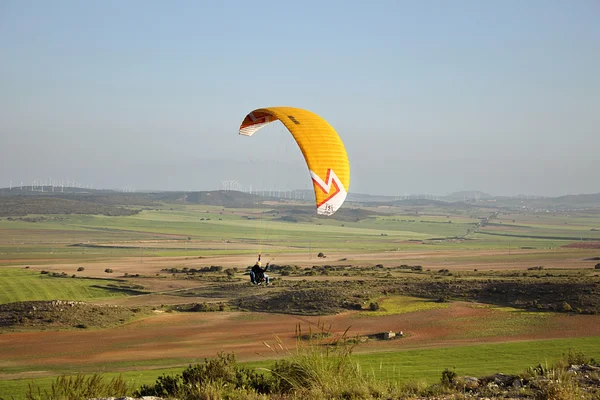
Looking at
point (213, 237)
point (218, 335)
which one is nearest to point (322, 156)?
point (218, 335)

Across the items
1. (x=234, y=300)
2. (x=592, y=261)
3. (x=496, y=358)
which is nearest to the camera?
(x=496, y=358)

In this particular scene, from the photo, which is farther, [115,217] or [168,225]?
[115,217]

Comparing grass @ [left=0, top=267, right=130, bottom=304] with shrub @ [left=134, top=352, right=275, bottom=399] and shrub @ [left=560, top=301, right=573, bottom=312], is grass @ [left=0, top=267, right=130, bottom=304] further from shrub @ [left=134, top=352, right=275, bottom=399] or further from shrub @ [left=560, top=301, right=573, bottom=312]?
shrub @ [left=134, top=352, right=275, bottom=399]

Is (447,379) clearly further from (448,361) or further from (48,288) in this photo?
(48,288)

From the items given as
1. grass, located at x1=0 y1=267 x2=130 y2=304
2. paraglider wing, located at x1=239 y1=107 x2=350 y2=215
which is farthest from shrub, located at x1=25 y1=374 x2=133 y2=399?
grass, located at x1=0 y1=267 x2=130 y2=304

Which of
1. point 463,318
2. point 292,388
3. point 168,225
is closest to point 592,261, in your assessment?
point 463,318

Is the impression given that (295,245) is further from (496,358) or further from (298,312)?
(496,358)

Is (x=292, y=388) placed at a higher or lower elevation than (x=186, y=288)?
higher

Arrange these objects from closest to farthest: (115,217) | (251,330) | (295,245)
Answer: (251,330)
(295,245)
(115,217)

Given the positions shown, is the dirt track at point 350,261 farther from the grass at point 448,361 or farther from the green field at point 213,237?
the grass at point 448,361
